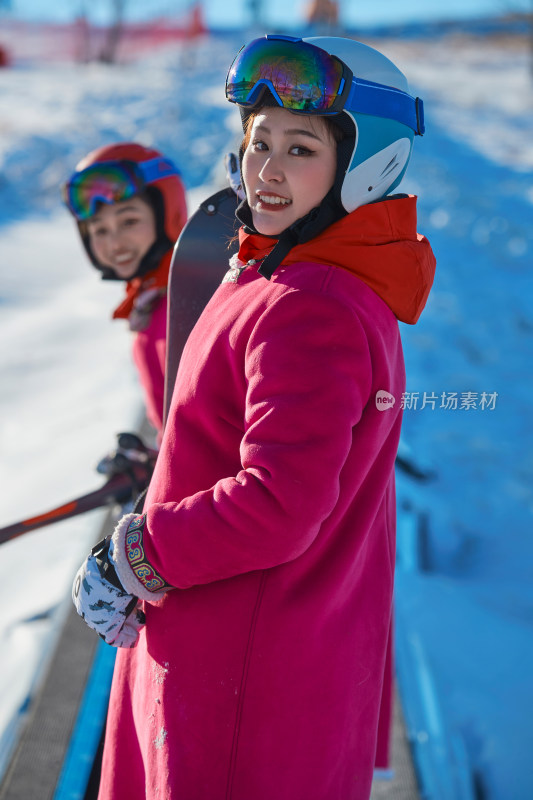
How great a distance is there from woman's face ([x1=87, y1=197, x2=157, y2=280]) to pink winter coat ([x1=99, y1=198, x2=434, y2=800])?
49.2 inches

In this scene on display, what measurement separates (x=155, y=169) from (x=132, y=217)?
214mm

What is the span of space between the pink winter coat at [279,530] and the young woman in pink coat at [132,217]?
1.12m

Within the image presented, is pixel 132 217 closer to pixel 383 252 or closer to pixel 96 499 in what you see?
pixel 96 499

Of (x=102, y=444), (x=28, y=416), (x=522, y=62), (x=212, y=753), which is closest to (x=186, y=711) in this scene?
(x=212, y=753)

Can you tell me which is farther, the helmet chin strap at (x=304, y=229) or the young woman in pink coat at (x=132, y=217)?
the young woman in pink coat at (x=132, y=217)

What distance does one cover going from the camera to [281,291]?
1216 millimetres

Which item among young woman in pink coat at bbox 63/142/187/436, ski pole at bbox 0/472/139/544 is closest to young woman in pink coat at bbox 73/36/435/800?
ski pole at bbox 0/472/139/544

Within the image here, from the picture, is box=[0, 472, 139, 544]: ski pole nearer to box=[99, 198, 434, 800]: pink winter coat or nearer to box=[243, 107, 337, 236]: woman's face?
box=[99, 198, 434, 800]: pink winter coat

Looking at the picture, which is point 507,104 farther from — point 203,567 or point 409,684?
point 203,567

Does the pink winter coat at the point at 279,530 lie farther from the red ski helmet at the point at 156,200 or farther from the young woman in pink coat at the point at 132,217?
the red ski helmet at the point at 156,200

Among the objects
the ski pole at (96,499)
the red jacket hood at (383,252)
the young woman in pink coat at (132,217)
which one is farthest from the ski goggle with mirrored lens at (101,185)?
the red jacket hood at (383,252)

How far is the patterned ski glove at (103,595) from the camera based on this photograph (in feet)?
4.48

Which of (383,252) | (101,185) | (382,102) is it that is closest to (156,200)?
(101,185)

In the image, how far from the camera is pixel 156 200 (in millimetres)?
2637
